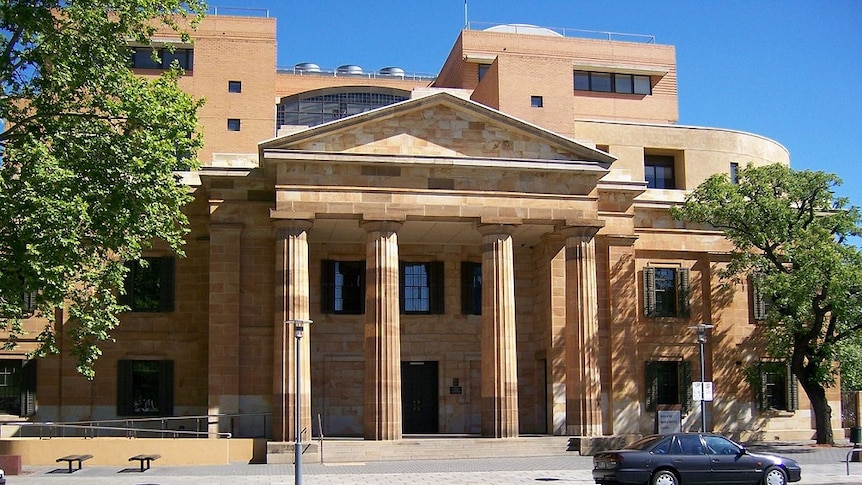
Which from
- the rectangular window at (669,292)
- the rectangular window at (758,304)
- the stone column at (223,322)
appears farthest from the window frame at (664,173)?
the stone column at (223,322)

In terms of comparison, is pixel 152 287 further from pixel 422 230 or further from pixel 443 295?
pixel 443 295

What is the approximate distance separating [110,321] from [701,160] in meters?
25.9

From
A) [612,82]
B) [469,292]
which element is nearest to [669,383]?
[469,292]

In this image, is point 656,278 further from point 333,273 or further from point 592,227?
point 333,273

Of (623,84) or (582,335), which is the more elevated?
(623,84)

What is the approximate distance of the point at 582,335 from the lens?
33594 mm

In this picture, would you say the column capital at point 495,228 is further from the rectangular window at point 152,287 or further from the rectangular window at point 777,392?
the rectangular window at point 777,392

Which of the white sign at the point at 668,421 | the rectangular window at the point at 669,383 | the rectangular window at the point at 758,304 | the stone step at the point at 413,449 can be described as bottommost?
the stone step at the point at 413,449

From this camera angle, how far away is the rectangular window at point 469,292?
38062 mm

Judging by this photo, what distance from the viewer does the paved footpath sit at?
83.9ft

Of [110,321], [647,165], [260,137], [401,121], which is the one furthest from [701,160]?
[110,321]

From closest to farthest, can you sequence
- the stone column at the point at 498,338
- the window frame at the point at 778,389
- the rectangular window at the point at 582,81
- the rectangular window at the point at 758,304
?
the stone column at the point at 498,338, the window frame at the point at 778,389, the rectangular window at the point at 758,304, the rectangular window at the point at 582,81

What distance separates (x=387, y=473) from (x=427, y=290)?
37.4 ft

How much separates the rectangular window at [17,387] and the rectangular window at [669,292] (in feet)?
73.2
